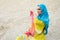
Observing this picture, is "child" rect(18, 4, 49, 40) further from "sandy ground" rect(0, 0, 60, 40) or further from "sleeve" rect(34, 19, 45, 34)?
"sandy ground" rect(0, 0, 60, 40)

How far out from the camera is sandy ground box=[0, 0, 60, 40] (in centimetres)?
232

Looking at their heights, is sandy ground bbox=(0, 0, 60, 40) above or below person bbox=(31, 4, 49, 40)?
below

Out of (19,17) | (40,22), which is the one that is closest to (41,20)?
(40,22)

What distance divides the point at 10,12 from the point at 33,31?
1.26 m

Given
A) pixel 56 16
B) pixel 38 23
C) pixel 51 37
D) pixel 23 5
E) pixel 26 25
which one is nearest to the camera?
pixel 38 23

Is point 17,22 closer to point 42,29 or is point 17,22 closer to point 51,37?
point 51,37

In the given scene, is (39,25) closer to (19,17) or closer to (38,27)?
(38,27)

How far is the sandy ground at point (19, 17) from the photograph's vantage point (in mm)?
2320

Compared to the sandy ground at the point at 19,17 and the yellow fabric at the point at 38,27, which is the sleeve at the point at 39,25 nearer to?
the yellow fabric at the point at 38,27

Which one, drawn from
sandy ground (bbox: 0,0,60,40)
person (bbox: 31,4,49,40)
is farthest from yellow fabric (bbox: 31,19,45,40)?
sandy ground (bbox: 0,0,60,40)

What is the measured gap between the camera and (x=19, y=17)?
2723 millimetres

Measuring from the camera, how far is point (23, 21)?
2.61 meters

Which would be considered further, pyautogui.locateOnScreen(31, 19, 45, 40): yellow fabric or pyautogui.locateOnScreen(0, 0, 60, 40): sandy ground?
pyautogui.locateOnScreen(0, 0, 60, 40): sandy ground

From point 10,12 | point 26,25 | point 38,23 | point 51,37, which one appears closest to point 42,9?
point 38,23
